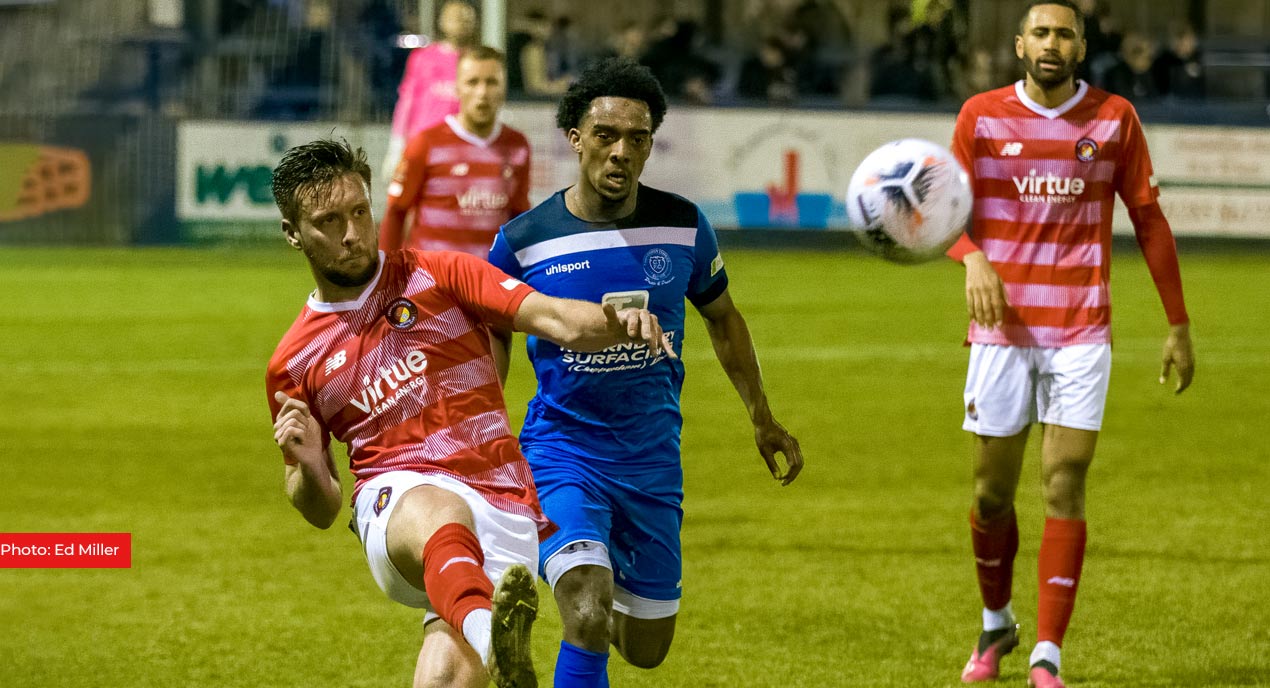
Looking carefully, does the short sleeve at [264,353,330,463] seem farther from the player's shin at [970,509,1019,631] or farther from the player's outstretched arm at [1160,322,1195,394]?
the player's outstretched arm at [1160,322,1195,394]

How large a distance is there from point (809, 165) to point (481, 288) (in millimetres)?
16017

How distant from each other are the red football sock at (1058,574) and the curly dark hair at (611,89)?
1.93 metres

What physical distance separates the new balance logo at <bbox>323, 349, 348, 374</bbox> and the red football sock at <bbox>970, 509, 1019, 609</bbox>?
2.48 m

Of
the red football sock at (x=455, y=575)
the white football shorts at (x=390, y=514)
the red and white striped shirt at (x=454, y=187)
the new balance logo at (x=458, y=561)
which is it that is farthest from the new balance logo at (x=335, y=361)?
the red and white striped shirt at (x=454, y=187)

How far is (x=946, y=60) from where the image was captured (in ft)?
71.4

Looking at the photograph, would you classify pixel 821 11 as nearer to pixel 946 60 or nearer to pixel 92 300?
pixel 946 60

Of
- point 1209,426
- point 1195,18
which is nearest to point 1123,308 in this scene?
point 1209,426

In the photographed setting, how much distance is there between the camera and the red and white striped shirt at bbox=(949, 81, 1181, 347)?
215 inches

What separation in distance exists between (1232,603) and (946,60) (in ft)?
52.9

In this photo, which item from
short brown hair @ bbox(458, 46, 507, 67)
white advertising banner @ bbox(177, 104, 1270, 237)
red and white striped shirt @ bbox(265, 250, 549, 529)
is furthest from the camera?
white advertising banner @ bbox(177, 104, 1270, 237)

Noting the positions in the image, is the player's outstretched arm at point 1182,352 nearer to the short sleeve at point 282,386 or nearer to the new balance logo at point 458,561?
the new balance logo at point 458,561

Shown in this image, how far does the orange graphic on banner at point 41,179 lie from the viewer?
19.4 metres
